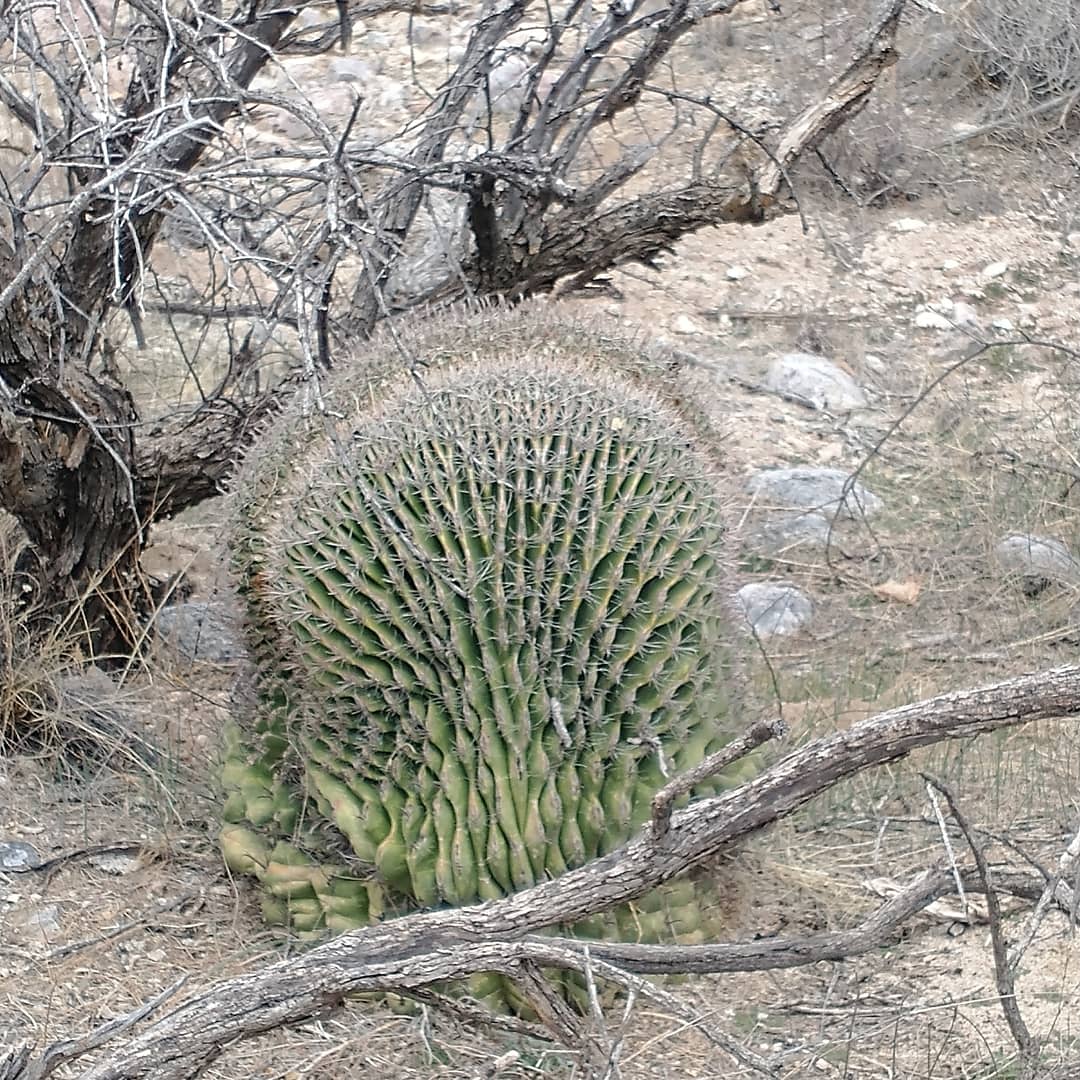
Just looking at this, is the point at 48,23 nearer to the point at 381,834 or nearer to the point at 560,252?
→ the point at 560,252

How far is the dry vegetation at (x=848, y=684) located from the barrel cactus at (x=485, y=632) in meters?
0.27

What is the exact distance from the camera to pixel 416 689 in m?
2.85

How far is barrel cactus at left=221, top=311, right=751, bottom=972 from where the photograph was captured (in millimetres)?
2818

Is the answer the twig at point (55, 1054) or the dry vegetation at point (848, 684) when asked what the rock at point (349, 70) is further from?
the twig at point (55, 1054)

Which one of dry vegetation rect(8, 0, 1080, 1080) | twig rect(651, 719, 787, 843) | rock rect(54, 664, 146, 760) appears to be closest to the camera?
twig rect(651, 719, 787, 843)

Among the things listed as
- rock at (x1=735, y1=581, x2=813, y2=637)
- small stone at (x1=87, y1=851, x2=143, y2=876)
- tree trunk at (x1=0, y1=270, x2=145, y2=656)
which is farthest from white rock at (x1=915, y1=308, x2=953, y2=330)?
small stone at (x1=87, y1=851, x2=143, y2=876)

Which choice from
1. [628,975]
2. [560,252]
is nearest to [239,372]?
[560,252]

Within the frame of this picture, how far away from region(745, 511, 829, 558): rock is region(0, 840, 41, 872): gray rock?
2544 millimetres

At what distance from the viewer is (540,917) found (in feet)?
7.60

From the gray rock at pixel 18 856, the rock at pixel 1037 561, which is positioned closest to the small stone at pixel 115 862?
the gray rock at pixel 18 856

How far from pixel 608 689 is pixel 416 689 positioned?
1.14 ft

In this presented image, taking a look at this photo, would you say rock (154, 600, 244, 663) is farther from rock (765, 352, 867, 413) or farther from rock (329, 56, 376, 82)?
rock (329, 56, 376, 82)

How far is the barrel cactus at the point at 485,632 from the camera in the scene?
2.82m

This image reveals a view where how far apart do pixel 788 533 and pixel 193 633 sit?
199 cm
